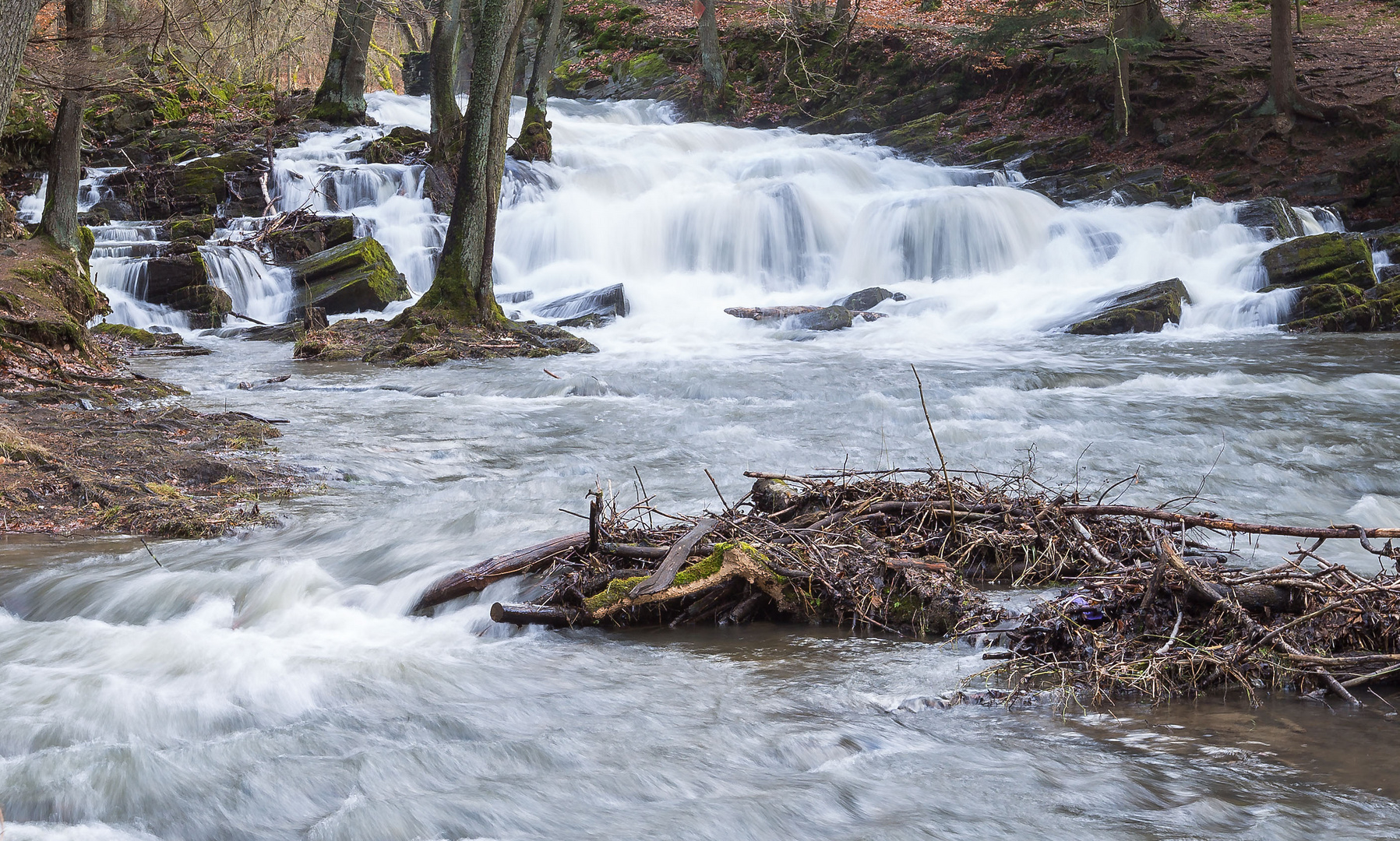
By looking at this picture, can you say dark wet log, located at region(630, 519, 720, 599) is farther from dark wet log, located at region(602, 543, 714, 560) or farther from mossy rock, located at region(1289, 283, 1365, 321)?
mossy rock, located at region(1289, 283, 1365, 321)

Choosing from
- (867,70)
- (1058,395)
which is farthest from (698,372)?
(867,70)

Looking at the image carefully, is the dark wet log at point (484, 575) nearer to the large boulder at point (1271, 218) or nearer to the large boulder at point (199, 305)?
the large boulder at point (199, 305)

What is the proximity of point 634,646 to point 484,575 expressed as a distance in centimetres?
95

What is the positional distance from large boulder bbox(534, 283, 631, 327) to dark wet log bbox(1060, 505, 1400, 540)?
1358cm

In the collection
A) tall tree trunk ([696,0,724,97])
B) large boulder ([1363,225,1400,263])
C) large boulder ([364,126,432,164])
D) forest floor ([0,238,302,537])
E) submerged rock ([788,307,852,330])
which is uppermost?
tall tree trunk ([696,0,724,97])

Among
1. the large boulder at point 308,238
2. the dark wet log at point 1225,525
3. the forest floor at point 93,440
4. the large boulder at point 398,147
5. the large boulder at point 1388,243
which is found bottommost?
the forest floor at point 93,440

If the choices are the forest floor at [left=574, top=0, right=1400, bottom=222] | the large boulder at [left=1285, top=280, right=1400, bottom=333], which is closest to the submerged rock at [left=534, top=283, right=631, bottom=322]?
the forest floor at [left=574, top=0, right=1400, bottom=222]

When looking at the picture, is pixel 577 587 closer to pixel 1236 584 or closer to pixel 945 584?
pixel 945 584

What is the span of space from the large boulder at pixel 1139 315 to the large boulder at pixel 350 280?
11.5 m

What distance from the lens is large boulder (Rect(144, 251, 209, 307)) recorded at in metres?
16.9

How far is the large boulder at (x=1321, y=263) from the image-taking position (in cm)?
1723

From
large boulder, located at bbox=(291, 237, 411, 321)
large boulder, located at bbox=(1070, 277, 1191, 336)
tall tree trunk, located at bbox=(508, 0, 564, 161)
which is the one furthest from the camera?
tall tree trunk, located at bbox=(508, 0, 564, 161)

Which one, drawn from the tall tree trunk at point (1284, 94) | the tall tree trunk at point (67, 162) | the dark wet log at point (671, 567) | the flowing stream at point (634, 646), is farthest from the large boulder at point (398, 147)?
the dark wet log at point (671, 567)

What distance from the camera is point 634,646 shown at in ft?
14.4
